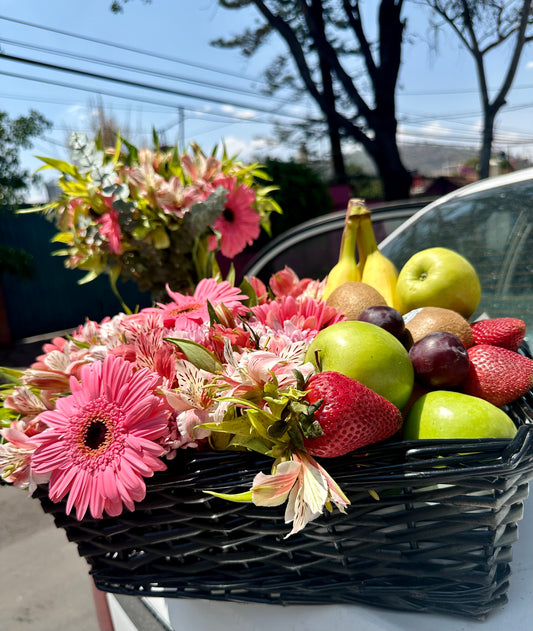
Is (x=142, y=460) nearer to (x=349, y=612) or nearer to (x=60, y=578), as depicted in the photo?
(x=349, y=612)

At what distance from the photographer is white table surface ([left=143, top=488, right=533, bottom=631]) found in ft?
1.79

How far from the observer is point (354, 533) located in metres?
0.50

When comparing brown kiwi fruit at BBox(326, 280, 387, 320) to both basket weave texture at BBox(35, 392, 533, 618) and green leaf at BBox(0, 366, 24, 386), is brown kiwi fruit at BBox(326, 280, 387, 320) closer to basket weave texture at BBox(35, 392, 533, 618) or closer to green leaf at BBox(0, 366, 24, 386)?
basket weave texture at BBox(35, 392, 533, 618)

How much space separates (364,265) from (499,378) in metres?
0.47

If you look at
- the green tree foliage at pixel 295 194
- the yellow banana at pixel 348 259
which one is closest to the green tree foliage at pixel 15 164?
the green tree foliage at pixel 295 194

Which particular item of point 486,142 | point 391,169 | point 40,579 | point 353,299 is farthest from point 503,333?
point 391,169

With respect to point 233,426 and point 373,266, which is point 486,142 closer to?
point 373,266

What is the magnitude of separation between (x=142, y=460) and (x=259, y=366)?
16 centimetres

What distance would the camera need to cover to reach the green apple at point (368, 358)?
567 mm

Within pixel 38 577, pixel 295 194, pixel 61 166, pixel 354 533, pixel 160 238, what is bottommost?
pixel 38 577

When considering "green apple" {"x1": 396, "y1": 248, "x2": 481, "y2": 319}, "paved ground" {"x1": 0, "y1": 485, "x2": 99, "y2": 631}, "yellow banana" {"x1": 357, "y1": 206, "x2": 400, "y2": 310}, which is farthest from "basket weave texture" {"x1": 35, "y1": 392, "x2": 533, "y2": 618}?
"paved ground" {"x1": 0, "y1": 485, "x2": 99, "y2": 631}

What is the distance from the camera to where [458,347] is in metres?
0.61

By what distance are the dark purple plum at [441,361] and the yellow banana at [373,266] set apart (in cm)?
32

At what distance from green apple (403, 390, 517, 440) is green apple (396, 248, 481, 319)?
0.90 ft
